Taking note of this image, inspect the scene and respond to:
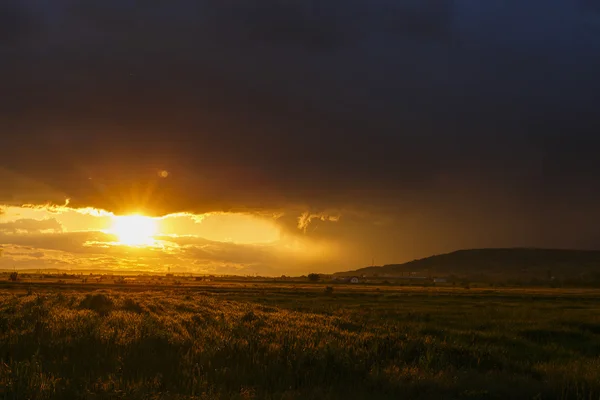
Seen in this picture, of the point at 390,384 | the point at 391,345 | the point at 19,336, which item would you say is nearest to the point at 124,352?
the point at 19,336

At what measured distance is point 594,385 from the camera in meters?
14.0

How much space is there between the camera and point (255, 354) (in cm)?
1644


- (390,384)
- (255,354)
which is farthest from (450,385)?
(255,354)

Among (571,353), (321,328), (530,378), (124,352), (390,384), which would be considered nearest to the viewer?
(390,384)

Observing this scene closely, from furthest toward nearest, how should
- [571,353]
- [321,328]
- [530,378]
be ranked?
1. [321,328]
2. [571,353]
3. [530,378]

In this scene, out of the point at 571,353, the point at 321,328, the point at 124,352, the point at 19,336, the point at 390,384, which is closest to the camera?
the point at 390,384

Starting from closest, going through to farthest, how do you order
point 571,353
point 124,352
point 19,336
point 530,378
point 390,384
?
point 390,384 < point 530,378 < point 124,352 < point 19,336 < point 571,353

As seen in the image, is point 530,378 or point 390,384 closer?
point 390,384

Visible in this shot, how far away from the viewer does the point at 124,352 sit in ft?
53.7

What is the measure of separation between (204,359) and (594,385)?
10.7m

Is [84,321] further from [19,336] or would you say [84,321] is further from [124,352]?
[124,352]

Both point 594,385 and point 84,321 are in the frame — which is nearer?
point 594,385

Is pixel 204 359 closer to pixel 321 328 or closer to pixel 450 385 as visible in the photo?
pixel 450 385

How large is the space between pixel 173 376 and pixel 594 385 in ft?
36.4
